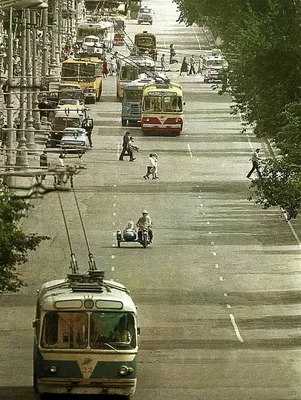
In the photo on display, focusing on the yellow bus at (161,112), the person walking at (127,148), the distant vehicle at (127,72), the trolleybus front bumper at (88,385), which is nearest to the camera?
the trolleybus front bumper at (88,385)

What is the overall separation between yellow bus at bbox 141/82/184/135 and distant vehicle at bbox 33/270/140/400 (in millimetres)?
54573

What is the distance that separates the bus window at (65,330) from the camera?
3684 centimetres

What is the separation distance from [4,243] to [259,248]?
24954 mm

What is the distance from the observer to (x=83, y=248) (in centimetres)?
6169

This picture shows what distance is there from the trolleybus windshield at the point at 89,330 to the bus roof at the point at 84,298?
11 centimetres

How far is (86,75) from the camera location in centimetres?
10381

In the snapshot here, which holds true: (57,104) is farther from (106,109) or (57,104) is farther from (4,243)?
(4,243)

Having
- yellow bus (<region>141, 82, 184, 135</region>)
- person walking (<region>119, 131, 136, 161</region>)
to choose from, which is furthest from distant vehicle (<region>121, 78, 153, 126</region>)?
person walking (<region>119, 131, 136, 161</region>)

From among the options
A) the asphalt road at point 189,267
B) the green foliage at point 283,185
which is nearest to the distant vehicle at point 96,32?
the asphalt road at point 189,267

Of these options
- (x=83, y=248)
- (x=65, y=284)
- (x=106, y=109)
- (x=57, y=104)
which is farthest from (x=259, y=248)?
(x=106, y=109)

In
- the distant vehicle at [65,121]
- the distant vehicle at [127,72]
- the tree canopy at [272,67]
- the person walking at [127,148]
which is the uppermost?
the tree canopy at [272,67]

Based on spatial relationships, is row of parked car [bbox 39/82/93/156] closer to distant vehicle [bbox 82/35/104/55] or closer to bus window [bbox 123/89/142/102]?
bus window [bbox 123/89/142/102]

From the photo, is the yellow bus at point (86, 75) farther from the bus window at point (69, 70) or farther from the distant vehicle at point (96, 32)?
the distant vehicle at point (96, 32)

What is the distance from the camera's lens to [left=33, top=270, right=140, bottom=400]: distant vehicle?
119 feet
